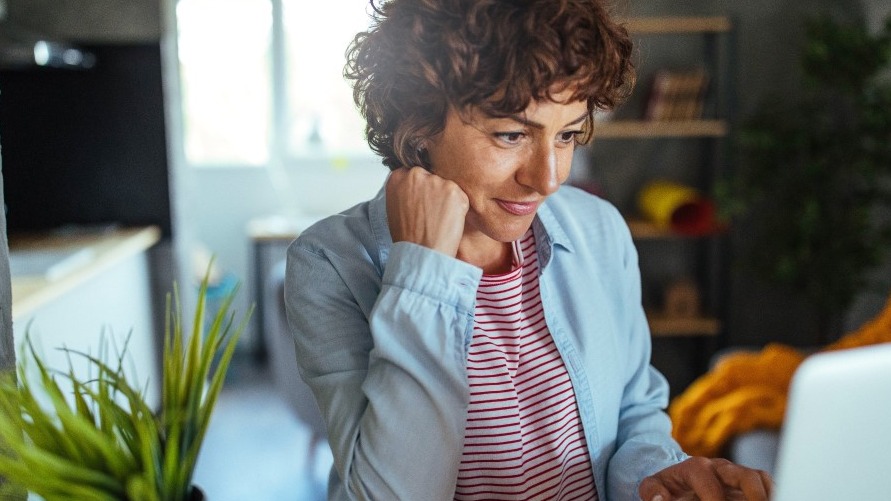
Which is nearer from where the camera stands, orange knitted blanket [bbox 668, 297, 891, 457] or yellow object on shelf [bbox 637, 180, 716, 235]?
orange knitted blanket [bbox 668, 297, 891, 457]

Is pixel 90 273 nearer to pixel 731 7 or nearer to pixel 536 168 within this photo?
pixel 536 168

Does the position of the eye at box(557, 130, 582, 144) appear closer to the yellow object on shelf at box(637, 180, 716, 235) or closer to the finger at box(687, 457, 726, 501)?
the finger at box(687, 457, 726, 501)

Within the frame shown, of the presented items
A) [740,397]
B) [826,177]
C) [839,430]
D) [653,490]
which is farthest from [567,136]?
[826,177]

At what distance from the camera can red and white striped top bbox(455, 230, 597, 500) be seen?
1.01m

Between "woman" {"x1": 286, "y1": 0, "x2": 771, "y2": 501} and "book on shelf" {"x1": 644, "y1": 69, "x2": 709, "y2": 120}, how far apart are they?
2.65 meters

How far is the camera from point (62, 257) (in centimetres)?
282

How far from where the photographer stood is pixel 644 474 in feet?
3.24

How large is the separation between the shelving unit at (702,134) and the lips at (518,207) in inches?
102

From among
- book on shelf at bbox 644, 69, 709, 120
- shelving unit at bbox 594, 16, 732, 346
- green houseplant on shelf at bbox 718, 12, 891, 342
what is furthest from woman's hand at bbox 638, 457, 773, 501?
book on shelf at bbox 644, 69, 709, 120

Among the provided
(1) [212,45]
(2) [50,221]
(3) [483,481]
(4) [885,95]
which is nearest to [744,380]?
(4) [885,95]

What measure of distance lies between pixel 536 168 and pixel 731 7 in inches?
131

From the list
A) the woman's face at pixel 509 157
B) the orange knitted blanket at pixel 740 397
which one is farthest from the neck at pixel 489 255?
the orange knitted blanket at pixel 740 397

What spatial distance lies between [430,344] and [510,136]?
0.24 m

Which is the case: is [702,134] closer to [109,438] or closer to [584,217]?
[584,217]
